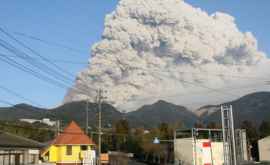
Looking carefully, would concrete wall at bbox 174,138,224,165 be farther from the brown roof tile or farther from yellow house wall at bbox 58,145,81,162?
yellow house wall at bbox 58,145,81,162

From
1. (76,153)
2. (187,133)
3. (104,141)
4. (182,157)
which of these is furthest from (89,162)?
(104,141)

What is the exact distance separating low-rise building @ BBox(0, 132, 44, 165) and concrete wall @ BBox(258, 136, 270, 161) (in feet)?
239

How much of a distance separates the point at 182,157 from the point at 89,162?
27464 millimetres

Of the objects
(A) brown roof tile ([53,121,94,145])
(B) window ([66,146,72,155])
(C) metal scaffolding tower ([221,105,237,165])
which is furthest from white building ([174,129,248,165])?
(C) metal scaffolding tower ([221,105,237,165])

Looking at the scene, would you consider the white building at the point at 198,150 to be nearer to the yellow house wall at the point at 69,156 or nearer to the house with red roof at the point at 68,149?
the house with red roof at the point at 68,149

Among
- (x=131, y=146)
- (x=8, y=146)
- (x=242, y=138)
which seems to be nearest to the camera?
(x=8, y=146)

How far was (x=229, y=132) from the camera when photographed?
1829 inches

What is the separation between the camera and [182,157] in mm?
92188

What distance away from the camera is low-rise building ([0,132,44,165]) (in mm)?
42219

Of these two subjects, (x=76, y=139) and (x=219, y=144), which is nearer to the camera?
(x=76, y=139)

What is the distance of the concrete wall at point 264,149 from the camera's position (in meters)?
110

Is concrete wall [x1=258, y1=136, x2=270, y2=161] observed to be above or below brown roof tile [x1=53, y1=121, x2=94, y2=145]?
below

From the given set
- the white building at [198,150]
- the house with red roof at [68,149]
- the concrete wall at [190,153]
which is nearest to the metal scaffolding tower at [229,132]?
the white building at [198,150]

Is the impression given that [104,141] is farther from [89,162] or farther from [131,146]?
[89,162]
